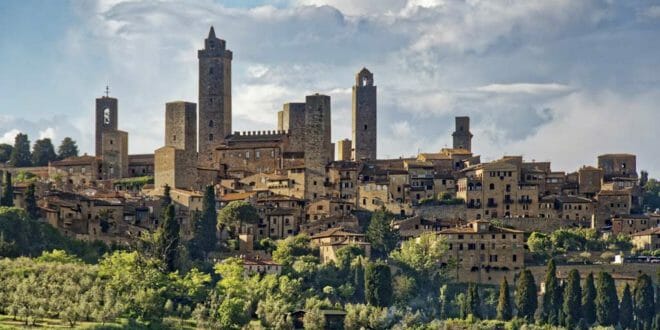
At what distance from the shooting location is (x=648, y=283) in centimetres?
7894

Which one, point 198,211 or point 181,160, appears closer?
point 198,211

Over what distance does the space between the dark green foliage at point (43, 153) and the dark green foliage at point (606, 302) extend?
114 ft

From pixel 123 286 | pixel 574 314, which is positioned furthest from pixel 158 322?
pixel 574 314

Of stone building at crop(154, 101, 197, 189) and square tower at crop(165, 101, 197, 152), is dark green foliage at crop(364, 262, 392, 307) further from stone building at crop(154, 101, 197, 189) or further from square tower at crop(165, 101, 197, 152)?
square tower at crop(165, 101, 197, 152)

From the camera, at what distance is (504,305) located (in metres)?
77.7

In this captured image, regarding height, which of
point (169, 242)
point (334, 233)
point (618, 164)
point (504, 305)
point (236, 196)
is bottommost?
point (504, 305)

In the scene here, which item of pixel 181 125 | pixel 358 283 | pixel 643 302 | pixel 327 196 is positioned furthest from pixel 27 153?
pixel 643 302

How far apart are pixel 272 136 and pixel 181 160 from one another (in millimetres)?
6938

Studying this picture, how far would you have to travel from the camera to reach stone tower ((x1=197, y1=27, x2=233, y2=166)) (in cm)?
9869

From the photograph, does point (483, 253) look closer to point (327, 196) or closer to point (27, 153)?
point (327, 196)

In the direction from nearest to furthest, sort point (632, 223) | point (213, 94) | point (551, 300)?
1. point (551, 300)
2. point (632, 223)
3. point (213, 94)

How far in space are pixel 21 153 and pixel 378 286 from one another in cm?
3062

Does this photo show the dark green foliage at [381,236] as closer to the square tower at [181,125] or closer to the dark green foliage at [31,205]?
the square tower at [181,125]

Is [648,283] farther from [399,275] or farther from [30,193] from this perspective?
[30,193]
